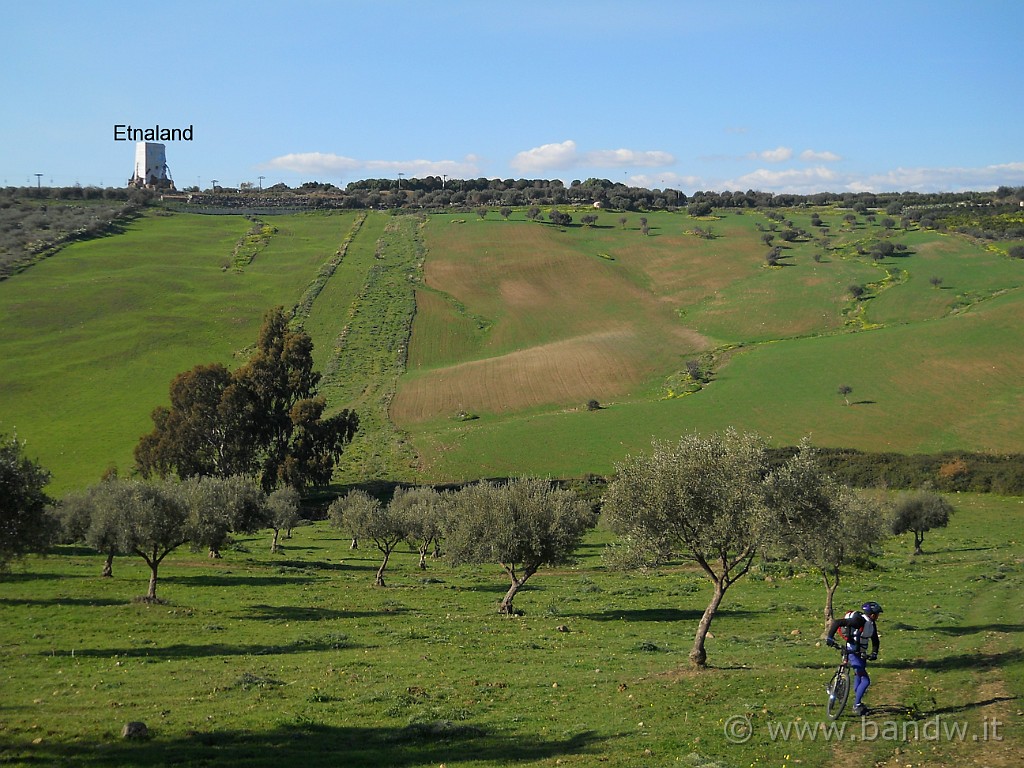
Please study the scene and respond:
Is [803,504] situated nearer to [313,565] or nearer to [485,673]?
[485,673]

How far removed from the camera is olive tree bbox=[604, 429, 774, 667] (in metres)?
25.1

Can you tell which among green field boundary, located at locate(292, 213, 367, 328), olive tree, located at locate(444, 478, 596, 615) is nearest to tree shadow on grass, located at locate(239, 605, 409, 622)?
olive tree, located at locate(444, 478, 596, 615)

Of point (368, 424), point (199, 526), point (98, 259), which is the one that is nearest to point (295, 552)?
point (199, 526)

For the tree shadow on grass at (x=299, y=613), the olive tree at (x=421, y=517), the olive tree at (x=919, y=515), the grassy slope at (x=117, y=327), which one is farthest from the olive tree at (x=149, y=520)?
the olive tree at (x=919, y=515)

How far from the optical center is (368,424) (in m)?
104

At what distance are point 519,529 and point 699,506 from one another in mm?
18912

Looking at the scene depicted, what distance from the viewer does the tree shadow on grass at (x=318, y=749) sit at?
18156 mm

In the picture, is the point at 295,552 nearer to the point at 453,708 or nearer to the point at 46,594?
the point at 46,594

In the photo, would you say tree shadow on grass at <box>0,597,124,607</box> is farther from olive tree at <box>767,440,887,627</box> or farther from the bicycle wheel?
the bicycle wheel

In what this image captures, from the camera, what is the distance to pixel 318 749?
1914cm

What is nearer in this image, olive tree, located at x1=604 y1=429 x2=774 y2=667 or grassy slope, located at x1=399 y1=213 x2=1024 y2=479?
olive tree, located at x1=604 y1=429 x2=774 y2=667

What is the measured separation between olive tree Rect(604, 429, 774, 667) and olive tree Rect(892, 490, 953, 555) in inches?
1531

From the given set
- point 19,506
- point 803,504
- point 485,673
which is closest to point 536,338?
point 485,673

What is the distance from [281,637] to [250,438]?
55907mm
